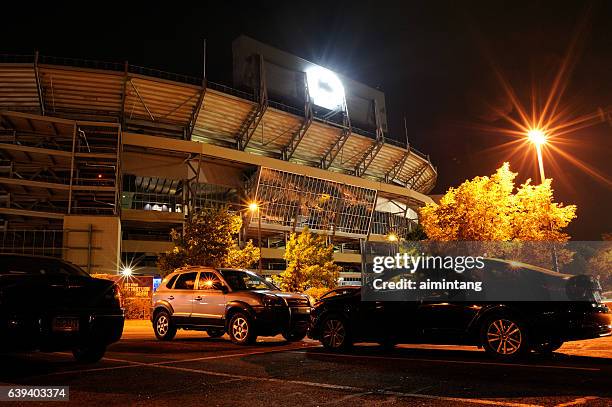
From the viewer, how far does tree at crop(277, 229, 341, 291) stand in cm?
3102

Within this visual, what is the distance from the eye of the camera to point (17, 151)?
1622 inches

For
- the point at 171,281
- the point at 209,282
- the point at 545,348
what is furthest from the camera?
the point at 171,281

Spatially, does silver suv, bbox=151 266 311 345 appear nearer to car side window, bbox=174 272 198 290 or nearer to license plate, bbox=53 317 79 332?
car side window, bbox=174 272 198 290

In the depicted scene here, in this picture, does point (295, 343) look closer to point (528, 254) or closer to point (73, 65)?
point (528, 254)

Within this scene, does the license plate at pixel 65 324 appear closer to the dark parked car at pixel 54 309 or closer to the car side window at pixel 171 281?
the dark parked car at pixel 54 309

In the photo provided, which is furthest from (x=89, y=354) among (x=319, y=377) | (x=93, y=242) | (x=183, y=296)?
(x=93, y=242)

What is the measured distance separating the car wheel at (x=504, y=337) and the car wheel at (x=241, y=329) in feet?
15.6

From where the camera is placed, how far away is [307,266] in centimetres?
3158

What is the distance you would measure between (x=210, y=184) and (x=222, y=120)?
23.1ft

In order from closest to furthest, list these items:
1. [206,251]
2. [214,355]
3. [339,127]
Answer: [214,355] → [206,251] → [339,127]

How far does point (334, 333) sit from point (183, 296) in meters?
4.09

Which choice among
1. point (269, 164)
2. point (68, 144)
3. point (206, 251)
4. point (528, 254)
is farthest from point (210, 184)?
point (528, 254)

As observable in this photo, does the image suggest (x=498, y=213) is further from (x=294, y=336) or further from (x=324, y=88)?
(x=324, y=88)

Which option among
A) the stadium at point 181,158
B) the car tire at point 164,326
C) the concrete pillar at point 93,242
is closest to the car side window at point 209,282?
the car tire at point 164,326
